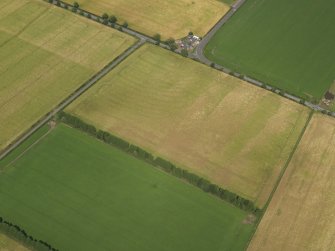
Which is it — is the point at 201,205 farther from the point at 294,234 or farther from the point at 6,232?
the point at 6,232

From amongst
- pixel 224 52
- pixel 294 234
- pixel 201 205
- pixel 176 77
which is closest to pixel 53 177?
pixel 201 205

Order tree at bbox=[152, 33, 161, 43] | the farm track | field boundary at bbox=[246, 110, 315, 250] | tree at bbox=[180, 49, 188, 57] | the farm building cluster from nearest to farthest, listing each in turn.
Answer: field boundary at bbox=[246, 110, 315, 250]
the farm track
tree at bbox=[180, 49, 188, 57]
the farm building cluster
tree at bbox=[152, 33, 161, 43]

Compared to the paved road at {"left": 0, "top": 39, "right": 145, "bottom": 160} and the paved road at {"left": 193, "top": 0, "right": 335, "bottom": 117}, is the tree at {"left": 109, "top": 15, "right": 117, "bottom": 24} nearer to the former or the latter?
the paved road at {"left": 0, "top": 39, "right": 145, "bottom": 160}

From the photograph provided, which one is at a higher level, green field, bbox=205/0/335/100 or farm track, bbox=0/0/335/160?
green field, bbox=205/0/335/100

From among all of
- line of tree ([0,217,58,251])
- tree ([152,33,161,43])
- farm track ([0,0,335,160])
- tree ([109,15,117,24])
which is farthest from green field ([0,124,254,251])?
tree ([109,15,117,24])

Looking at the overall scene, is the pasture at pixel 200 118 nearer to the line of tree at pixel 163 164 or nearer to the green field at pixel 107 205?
the line of tree at pixel 163 164

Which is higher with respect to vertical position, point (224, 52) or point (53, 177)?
point (224, 52)
